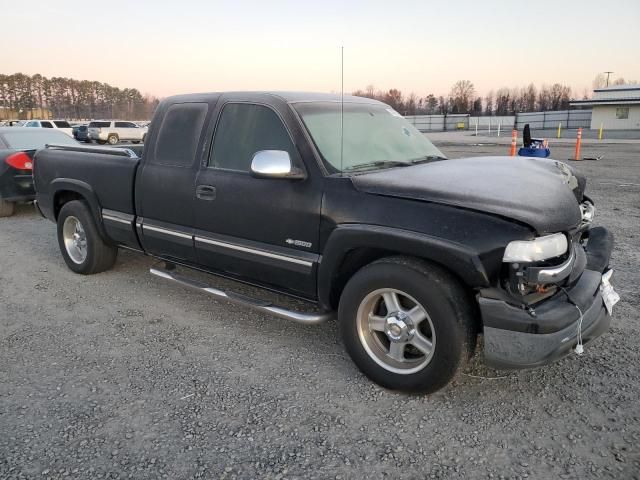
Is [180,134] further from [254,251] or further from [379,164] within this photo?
[379,164]

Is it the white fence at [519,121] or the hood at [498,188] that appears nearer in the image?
the hood at [498,188]

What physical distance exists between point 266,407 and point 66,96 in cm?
12107

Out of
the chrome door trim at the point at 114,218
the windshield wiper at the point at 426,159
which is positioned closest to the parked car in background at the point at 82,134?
the chrome door trim at the point at 114,218

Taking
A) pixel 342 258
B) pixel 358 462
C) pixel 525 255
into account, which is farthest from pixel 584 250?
pixel 358 462

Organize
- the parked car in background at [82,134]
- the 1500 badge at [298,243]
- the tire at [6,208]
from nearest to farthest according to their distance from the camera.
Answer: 1. the 1500 badge at [298,243]
2. the tire at [6,208]
3. the parked car in background at [82,134]

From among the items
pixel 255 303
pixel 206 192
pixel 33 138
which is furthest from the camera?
pixel 33 138

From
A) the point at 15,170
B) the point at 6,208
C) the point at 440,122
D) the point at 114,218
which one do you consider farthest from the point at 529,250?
the point at 440,122

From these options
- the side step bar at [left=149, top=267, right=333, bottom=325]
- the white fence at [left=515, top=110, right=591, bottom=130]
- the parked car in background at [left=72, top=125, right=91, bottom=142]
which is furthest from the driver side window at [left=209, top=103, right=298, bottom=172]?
the white fence at [left=515, top=110, right=591, bottom=130]

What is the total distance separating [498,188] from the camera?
115 inches

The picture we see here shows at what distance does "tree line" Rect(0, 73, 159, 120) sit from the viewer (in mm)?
95812

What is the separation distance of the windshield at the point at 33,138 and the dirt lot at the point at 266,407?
5.44m

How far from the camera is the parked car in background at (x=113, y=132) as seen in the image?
3334 centimetres

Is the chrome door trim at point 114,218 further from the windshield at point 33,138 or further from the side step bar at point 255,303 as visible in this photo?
the windshield at point 33,138

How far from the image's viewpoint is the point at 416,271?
291 centimetres
